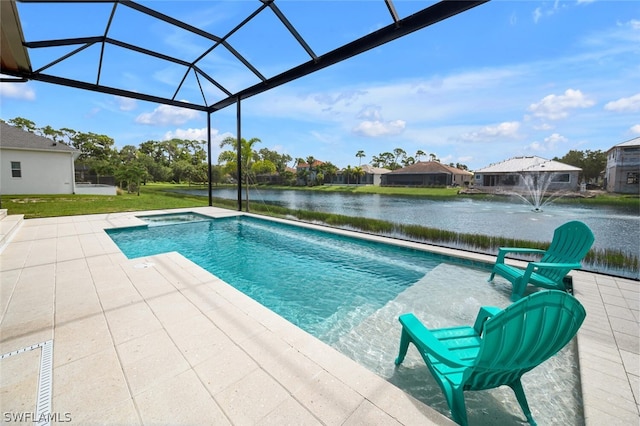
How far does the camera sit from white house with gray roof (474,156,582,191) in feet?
79.8

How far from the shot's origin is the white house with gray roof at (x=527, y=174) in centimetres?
2433

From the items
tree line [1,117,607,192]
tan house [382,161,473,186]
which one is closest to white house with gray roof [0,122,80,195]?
tree line [1,117,607,192]

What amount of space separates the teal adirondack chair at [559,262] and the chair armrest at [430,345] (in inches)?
85.6

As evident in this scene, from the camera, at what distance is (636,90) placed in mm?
7184

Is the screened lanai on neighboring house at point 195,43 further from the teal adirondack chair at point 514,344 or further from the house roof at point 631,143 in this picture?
the house roof at point 631,143

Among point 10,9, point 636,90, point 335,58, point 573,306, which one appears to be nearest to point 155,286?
point 573,306

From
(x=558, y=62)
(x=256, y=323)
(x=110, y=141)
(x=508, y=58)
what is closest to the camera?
(x=256, y=323)

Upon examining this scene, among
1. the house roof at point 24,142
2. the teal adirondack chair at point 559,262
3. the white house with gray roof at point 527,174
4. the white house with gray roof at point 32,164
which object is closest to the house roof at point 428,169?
the white house with gray roof at point 527,174

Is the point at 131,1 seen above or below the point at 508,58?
below

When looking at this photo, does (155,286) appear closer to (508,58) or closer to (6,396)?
(6,396)

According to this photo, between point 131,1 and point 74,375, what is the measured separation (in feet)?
17.8

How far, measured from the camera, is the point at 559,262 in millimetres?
3240

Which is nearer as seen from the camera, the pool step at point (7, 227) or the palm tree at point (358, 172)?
the pool step at point (7, 227)

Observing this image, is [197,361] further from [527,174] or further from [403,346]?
[527,174]
